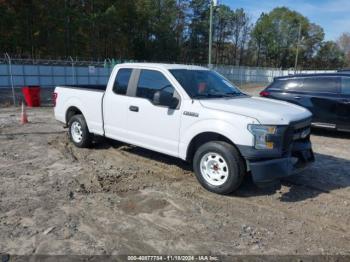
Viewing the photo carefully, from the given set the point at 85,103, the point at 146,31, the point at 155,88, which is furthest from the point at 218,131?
the point at 146,31

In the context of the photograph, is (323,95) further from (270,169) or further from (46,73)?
(46,73)

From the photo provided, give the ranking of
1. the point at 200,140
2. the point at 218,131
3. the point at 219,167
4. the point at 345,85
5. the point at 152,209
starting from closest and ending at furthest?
the point at 152,209 → the point at 218,131 → the point at 219,167 → the point at 200,140 → the point at 345,85

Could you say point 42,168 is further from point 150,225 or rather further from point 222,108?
point 222,108

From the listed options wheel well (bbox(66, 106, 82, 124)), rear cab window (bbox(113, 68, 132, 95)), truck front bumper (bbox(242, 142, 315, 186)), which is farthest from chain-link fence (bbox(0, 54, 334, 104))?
truck front bumper (bbox(242, 142, 315, 186))

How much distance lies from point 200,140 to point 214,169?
0.55 m

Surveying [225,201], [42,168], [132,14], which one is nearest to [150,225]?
[225,201]

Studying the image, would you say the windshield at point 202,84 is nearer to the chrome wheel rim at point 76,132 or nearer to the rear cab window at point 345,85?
the chrome wheel rim at point 76,132

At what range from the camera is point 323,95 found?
32.6 feet

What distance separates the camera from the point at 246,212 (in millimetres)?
4781

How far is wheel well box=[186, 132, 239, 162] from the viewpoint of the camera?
5.46 m

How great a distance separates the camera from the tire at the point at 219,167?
5.11 meters

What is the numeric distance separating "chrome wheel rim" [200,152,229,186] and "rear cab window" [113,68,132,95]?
219 cm

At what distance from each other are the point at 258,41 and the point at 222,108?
90.5 meters

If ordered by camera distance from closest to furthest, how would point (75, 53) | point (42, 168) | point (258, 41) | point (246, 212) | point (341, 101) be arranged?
1. point (246, 212)
2. point (42, 168)
3. point (341, 101)
4. point (75, 53)
5. point (258, 41)
